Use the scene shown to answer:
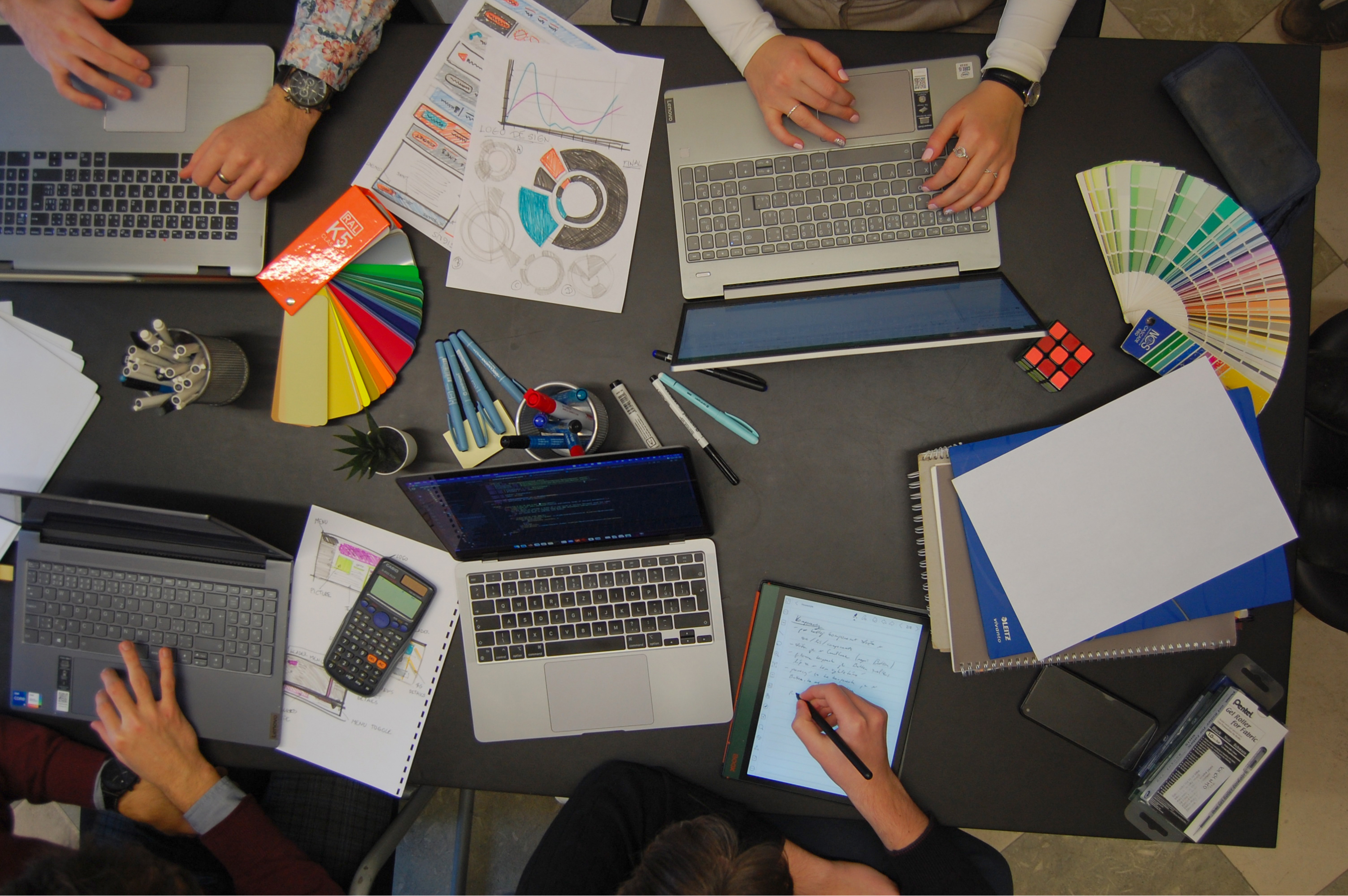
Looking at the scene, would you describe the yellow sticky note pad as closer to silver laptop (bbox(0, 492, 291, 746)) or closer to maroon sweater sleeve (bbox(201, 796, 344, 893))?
silver laptop (bbox(0, 492, 291, 746))

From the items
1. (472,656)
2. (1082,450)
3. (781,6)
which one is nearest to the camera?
(1082,450)

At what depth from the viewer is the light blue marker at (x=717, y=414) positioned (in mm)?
1043

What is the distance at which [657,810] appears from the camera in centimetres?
103

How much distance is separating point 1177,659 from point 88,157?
1.83 meters

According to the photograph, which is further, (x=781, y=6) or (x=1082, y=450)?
(x=781, y=6)

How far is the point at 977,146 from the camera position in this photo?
97 cm

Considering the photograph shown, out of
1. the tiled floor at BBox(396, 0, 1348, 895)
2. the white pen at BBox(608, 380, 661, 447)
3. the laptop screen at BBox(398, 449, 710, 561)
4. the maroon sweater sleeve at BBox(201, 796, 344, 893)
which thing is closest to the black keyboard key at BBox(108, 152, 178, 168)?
the laptop screen at BBox(398, 449, 710, 561)

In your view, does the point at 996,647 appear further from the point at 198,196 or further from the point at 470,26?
the point at 198,196

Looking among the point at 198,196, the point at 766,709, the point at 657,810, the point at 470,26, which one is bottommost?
the point at 657,810

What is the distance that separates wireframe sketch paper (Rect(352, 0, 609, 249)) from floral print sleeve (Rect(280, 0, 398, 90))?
95mm

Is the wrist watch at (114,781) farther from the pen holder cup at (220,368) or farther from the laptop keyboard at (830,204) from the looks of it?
the laptop keyboard at (830,204)

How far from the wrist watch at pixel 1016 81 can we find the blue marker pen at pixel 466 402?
89cm

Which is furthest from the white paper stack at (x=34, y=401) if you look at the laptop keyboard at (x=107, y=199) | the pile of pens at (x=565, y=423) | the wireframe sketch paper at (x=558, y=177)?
the pile of pens at (x=565, y=423)

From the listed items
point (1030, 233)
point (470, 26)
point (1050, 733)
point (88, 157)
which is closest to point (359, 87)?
point (470, 26)
